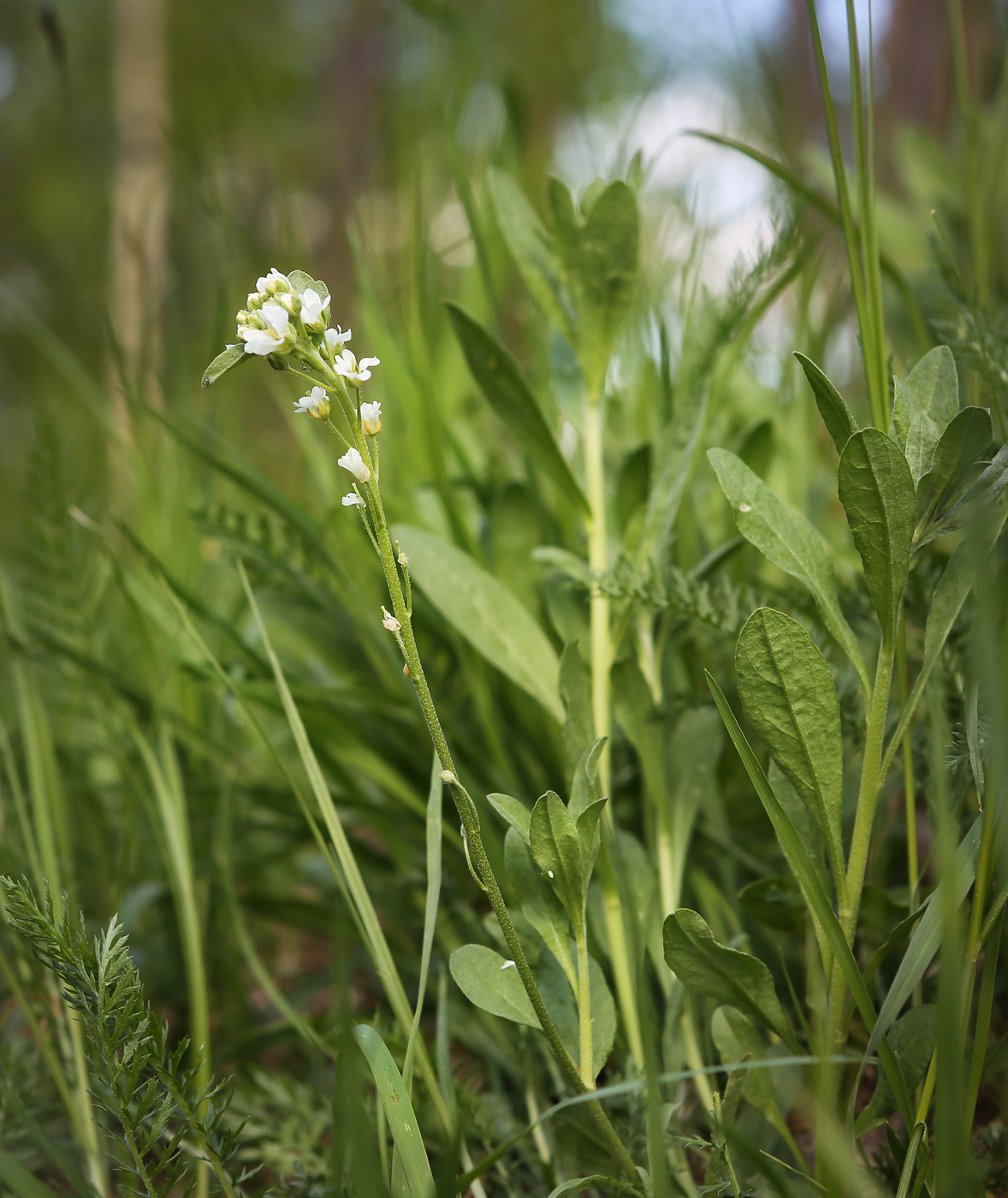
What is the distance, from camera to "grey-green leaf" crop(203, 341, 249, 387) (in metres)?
0.36

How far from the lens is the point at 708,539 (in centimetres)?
70

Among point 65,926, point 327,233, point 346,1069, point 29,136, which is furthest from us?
point 29,136

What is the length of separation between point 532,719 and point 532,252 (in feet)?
1.17

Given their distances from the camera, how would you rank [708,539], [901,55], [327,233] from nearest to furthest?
[708,539] < [901,55] < [327,233]

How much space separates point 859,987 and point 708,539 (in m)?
0.41

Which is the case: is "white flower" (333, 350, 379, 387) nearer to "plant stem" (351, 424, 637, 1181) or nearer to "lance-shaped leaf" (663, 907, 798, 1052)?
"plant stem" (351, 424, 637, 1181)

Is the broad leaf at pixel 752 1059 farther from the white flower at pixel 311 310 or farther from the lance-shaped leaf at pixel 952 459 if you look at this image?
the white flower at pixel 311 310

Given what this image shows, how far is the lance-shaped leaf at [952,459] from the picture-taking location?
362 mm

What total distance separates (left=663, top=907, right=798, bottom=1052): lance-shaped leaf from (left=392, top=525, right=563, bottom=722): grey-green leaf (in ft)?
0.62

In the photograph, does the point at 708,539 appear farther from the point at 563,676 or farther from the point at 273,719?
the point at 273,719

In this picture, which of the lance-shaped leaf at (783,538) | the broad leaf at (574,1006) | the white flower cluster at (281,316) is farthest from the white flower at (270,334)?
the broad leaf at (574,1006)

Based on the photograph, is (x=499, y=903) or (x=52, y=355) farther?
(x=52, y=355)

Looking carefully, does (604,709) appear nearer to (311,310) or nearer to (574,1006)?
(574,1006)

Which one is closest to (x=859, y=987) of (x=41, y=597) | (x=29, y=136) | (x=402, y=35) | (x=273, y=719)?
(x=273, y=719)
